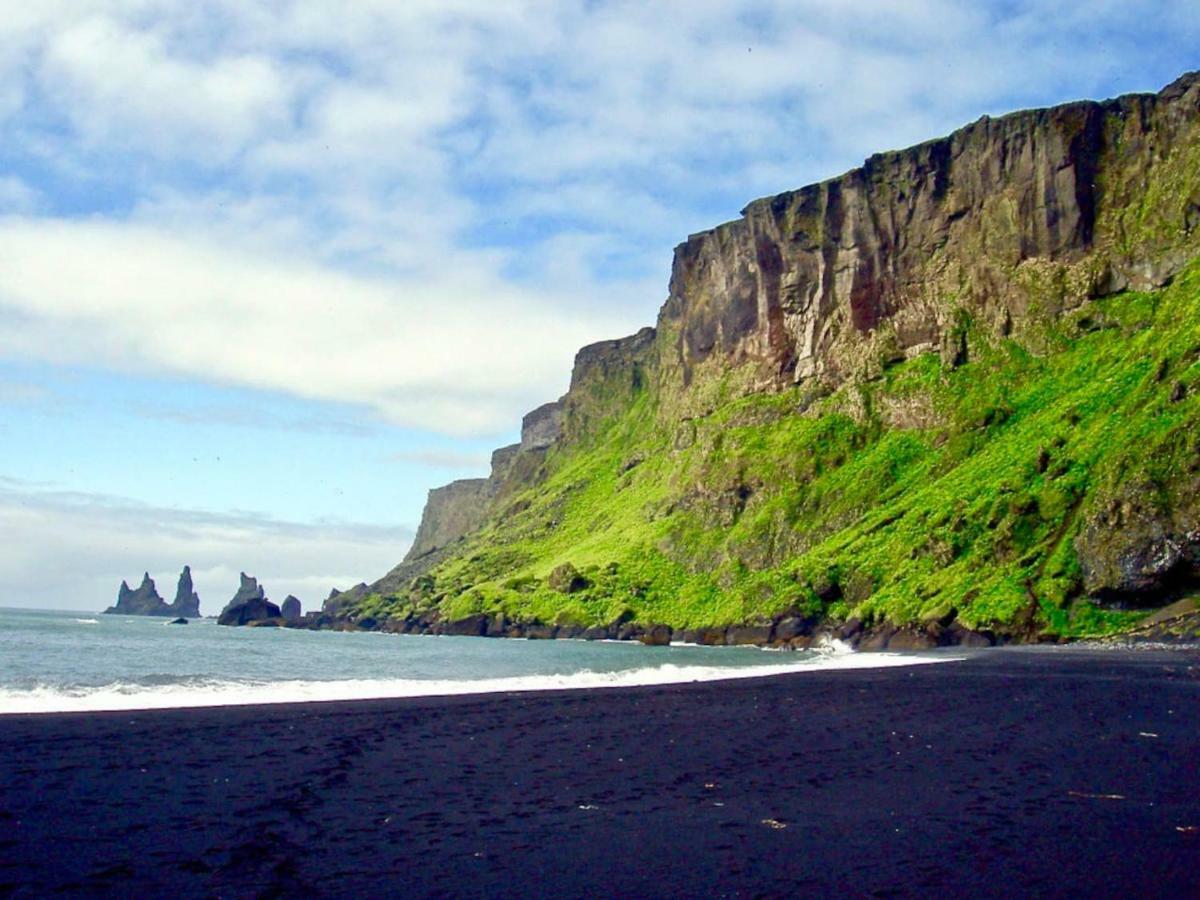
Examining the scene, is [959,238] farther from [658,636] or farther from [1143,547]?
[1143,547]

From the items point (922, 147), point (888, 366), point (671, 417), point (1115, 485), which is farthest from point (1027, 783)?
point (671, 417)

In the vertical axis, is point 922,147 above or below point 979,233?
above

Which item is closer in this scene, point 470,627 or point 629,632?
point 629,632

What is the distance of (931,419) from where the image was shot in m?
116

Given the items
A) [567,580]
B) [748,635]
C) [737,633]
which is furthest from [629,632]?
[567,580]

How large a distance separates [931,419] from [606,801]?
4237 inches

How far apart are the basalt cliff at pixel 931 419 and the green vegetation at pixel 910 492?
279mm

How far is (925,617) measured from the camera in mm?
79438

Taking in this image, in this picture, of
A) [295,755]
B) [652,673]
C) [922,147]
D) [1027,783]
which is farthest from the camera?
[922,147]

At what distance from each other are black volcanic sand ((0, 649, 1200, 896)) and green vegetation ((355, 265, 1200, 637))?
4998cm

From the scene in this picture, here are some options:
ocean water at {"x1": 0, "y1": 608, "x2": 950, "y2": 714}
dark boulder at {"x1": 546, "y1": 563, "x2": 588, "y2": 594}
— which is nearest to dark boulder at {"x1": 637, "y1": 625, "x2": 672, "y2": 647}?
ocean water at {"x1": 0, "y1": 608, "x2": 950, "y2": 714}

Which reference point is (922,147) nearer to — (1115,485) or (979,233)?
(979,233)

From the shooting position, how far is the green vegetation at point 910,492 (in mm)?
74938

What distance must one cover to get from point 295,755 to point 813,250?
13591 centimetres
